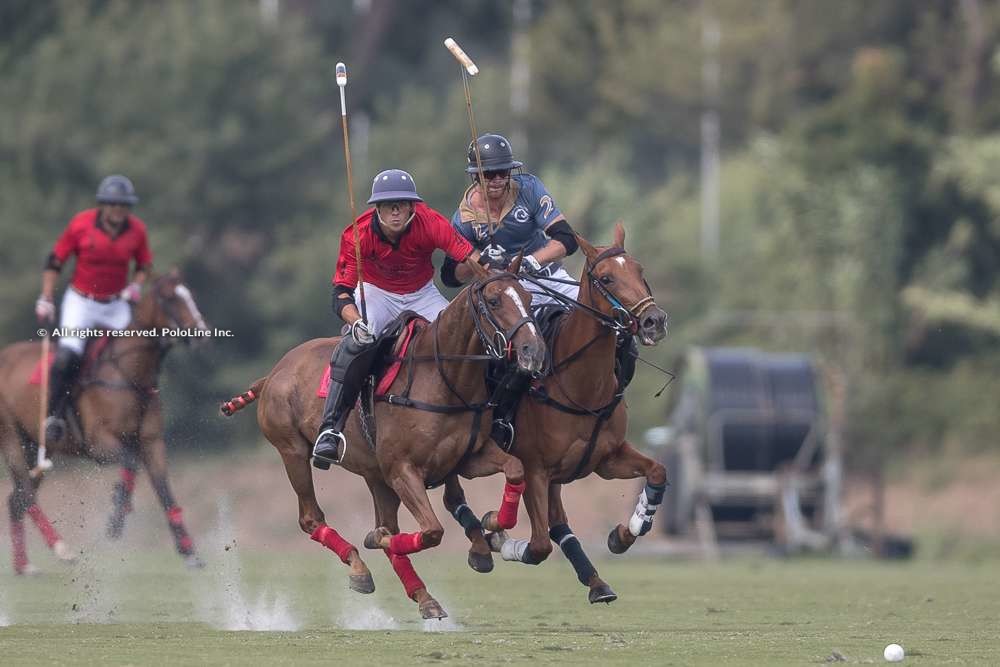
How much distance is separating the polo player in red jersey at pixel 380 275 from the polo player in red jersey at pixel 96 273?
511 centimetres

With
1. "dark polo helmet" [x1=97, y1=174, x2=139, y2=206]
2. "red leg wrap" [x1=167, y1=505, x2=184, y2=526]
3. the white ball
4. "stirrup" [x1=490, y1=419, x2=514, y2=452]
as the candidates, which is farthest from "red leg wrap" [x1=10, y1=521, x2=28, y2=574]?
the white ball

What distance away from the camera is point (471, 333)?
13.1m

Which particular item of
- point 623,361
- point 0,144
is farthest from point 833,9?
point 623,361

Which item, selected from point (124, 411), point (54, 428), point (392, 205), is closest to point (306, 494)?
point (392, 205)

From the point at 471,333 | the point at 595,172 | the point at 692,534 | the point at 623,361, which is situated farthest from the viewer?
the point at 595,172

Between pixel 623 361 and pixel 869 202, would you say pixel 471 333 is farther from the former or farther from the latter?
pixel 869 202

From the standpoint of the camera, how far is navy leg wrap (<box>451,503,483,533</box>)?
1419 cm

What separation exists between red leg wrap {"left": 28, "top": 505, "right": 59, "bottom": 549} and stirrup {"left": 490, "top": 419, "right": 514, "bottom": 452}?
20.2 ft

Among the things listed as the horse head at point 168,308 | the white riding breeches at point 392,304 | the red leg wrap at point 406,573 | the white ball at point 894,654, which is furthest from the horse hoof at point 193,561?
the white ball at point 894,654

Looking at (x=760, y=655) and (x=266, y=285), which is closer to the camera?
(x=760, y=655)

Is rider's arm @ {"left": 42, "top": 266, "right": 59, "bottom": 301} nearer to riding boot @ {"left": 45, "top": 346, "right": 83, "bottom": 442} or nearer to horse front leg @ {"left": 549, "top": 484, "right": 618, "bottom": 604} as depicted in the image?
riding boot @ {"left": 45, "top": 346, "right": 83, "bottom": 442}

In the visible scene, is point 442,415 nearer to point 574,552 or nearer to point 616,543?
point 574,552

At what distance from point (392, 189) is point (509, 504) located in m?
2.19

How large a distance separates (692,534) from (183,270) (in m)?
13.6
